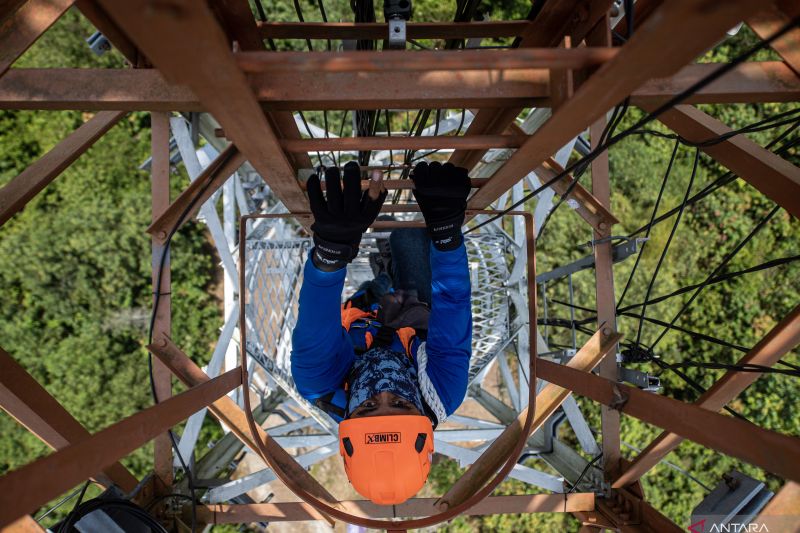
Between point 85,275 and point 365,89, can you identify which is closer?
point 365,89

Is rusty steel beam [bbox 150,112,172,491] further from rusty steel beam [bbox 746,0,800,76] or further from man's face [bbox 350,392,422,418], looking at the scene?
rusty steel beam [bbox 746,0,800,76]

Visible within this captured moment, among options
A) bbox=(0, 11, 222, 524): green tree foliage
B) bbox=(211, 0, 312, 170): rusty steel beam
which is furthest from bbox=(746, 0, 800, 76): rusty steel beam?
bbox=(0, 11, 222, 524): green tree foliage

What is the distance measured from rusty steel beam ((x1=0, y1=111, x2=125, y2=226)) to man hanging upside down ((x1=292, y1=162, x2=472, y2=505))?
136 cm

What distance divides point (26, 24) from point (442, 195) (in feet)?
5.88

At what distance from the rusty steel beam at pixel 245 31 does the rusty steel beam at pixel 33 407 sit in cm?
169

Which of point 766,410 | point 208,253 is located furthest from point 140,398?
point 766,410

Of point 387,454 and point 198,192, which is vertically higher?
point 198,192

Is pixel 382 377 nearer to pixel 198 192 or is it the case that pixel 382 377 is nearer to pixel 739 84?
pixel 198 192

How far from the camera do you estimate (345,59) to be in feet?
4.87

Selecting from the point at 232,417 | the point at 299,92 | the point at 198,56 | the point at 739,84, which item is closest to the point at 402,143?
the point at 299,92

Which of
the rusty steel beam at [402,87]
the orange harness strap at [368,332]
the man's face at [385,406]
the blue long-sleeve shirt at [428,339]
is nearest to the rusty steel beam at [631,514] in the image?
the blue long-sleeve shirt at [428,339]

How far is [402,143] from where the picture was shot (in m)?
2.12

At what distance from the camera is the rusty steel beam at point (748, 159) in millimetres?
2430

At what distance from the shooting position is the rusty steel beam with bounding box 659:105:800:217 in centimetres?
243
